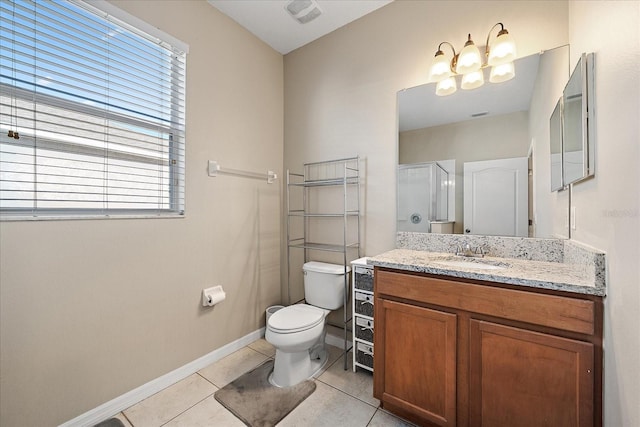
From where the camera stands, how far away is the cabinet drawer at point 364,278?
1.85 m

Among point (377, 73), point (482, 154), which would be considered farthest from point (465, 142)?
Result: point (377, 73)

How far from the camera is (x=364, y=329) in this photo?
6.14 feet

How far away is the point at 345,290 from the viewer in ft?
6.82

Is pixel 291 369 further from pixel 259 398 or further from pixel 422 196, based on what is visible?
pixel 422 196

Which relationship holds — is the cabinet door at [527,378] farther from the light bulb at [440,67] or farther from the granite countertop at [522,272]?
the light bulb at [440,67]

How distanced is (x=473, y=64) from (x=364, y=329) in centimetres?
189

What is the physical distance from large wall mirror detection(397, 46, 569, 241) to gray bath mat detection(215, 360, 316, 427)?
135cm

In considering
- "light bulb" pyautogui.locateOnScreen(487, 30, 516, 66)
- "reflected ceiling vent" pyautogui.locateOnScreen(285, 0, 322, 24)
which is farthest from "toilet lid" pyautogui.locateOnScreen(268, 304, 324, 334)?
"reflected ceiling vent" pyautogui.locateOnScreen(285, 0, 322, 24)

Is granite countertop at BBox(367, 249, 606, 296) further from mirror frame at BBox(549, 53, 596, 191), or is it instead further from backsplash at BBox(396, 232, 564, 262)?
mirror frame at BBox(549, 53, 596, 191)

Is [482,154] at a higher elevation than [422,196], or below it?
higher

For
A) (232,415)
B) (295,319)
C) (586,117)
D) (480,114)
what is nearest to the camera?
(586,117)

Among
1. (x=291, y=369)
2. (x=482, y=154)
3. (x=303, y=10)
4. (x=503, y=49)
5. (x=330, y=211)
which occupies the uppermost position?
(x=303, y=10)

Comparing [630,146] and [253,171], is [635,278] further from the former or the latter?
[253,171]

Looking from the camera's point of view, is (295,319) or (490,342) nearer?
(490,342)
